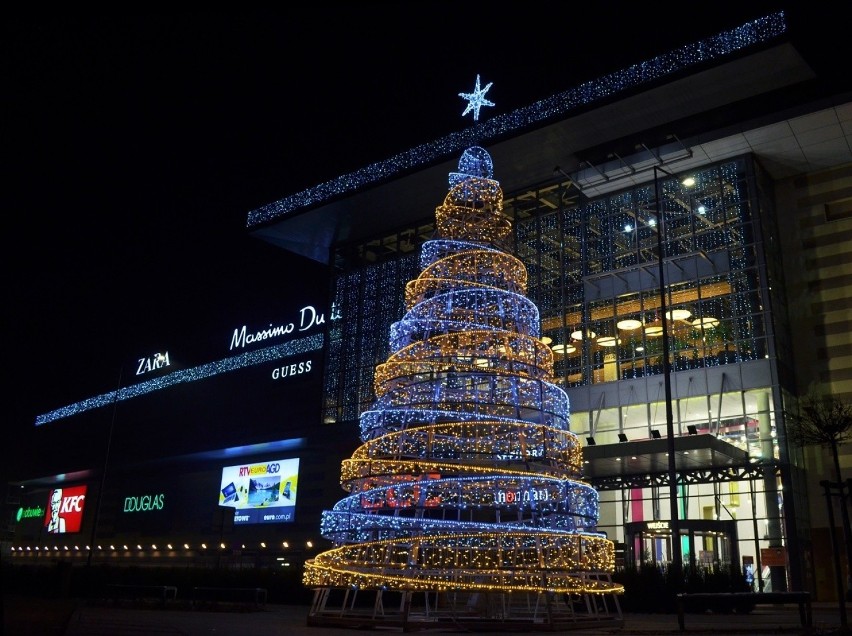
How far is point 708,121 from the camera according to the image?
121 feet

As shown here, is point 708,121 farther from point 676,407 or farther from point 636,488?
point 636,488

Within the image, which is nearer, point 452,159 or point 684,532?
point 684,532

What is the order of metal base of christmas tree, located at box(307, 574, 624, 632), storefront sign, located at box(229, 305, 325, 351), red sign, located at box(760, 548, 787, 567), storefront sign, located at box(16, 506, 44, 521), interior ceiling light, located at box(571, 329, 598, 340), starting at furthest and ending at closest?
storefront sign, located at box(16, 506, 44, 521)
storefront sign, located at box(229, 305, 325, 351)
interior ceiling light, located at box(571, 329, 598, 340)
red sign, located at box(760, 548, 787, 567)
metal base of christmas tree, located at box(307, 574, 624, 632)

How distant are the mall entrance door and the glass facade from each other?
0.25ft

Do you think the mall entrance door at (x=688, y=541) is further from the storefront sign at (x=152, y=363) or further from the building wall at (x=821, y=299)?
the storefront sign at (x=152, y=363)

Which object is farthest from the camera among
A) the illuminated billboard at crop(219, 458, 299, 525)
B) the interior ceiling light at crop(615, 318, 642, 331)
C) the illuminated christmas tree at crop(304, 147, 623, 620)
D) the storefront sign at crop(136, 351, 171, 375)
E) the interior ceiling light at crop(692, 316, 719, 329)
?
the storefront sign at crop(136, 351, 171, 375)

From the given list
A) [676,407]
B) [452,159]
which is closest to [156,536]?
[452,159]

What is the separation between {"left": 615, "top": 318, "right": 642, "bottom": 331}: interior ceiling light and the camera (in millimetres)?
37188

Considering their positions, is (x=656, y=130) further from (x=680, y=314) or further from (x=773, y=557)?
(x=773, y=557)

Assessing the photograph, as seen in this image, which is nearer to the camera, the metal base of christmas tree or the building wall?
the metal base of christmas tree

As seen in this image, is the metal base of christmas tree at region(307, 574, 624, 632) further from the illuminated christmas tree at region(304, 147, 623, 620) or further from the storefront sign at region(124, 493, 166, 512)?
the storefront sign at region(124, 493, 166, 512)

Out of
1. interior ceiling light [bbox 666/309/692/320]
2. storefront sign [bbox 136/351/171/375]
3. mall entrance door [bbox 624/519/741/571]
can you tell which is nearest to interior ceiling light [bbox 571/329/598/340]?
interior ceiling light [bbox 666/309/692/320]

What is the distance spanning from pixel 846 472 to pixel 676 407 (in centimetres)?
748

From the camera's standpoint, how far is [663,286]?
2527 cm
